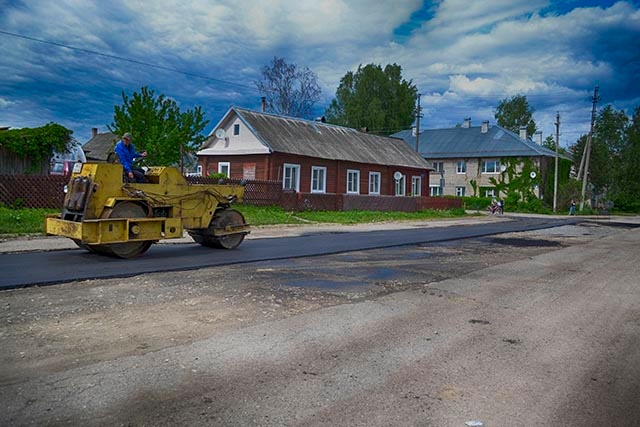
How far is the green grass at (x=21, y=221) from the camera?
49.2ft

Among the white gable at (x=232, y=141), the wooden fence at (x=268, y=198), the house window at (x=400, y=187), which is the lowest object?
the wooden fence at (x=268, y=198)

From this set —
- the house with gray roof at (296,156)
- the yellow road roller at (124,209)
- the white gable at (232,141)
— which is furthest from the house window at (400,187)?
the yellow road roller at (124,209)

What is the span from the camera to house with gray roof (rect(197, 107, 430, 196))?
32156 mm

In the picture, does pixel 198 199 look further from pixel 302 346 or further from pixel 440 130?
pixel 440 130

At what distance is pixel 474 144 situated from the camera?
61156 mm

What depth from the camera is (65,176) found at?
19297 millimetres

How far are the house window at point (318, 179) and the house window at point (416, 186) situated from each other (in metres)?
11.2

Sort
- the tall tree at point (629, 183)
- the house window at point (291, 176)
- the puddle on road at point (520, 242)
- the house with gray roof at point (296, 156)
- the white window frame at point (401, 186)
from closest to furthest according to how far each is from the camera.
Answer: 1. the puddle on road at point (520, 242)
2. the house with gray roof at point (296, 156)
3. the house window at point (291, 176)
4. the white window frame at point (401, 186)
5. the tall tree at point (629, 183)

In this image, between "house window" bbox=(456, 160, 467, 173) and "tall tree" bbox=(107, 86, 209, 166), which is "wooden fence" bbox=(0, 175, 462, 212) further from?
"house window" bbox=(456, 160, 467, 173)

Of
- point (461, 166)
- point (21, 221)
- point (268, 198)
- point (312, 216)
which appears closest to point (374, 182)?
point (312, 216)

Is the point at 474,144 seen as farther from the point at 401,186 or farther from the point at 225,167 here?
the point at 225,167

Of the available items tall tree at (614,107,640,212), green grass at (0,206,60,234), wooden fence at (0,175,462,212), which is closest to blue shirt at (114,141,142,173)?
green grass at (0,206,60,234)

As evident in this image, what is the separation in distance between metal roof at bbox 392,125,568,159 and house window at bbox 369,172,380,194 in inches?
645

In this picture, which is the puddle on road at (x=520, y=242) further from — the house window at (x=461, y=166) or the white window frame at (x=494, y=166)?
the house window at (x=461, y=166)
